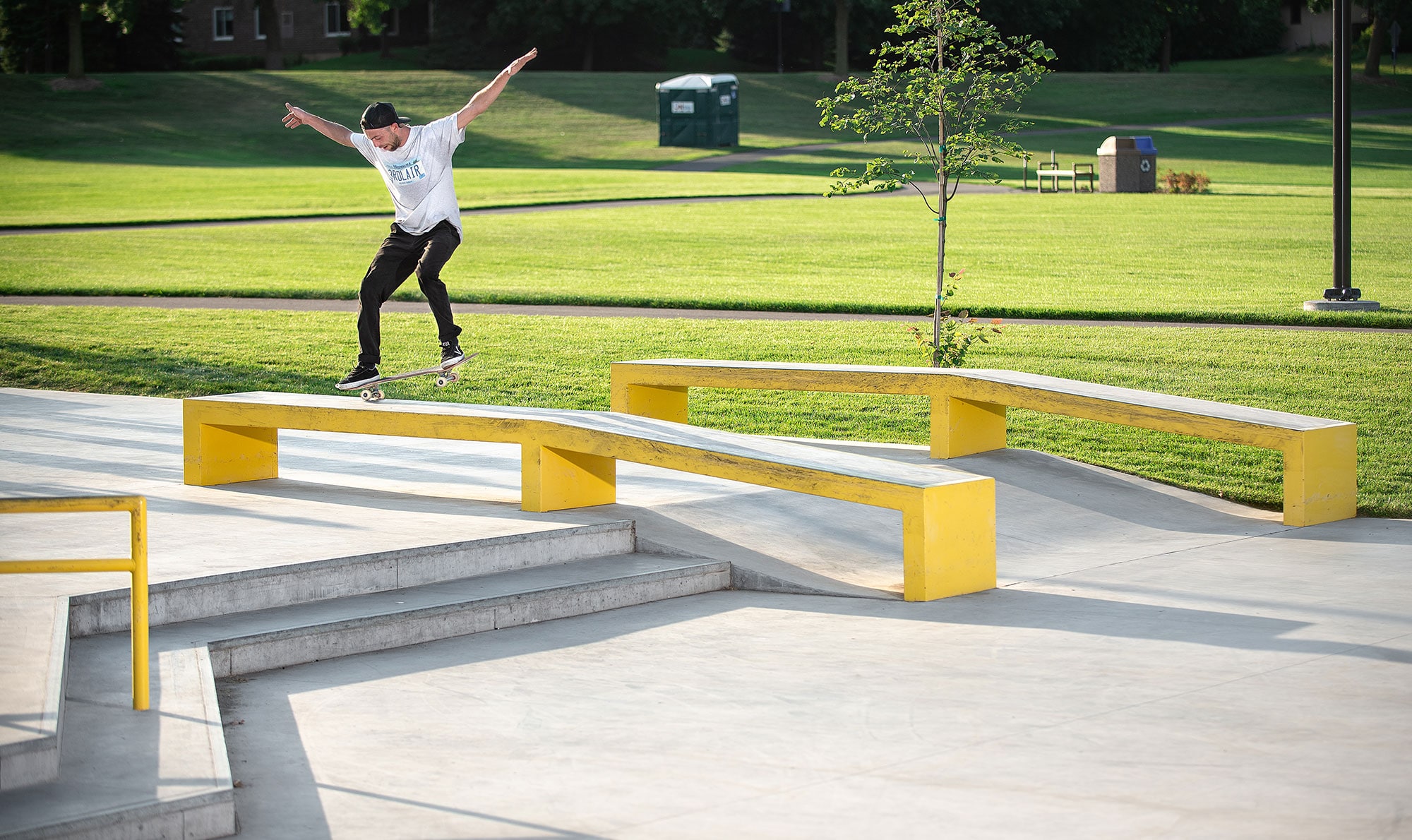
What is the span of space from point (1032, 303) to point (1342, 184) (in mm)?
3916

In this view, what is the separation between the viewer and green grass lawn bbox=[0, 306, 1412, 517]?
36.8ft

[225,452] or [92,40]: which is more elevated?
[92,40]

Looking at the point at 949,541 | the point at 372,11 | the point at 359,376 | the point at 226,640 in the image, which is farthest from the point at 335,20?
the point at 226,640

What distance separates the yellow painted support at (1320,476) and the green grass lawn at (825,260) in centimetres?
795

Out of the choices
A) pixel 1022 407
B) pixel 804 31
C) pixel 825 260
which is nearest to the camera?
pixel 1022 407

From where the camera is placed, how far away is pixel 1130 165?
128 ft

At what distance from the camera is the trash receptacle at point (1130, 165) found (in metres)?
38.9

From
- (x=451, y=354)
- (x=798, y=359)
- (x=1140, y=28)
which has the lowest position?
(x=798, y=359)

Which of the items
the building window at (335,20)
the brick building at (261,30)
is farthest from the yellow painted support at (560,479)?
the building window at (335,20)

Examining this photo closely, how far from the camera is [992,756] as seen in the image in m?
5.07

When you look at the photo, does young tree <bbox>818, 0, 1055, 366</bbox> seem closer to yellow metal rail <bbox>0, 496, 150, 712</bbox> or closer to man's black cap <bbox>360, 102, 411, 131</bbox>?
man's black cap <bbox>360, 102, 411, 131</bbox>

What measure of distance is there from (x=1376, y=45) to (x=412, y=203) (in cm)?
7489

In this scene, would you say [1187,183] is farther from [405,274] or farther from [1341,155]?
[405,274]

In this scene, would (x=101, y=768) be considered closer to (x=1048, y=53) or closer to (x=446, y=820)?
(x=446, y=820)
